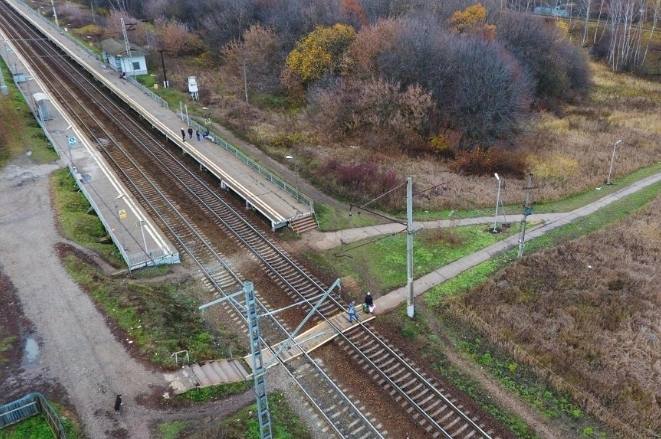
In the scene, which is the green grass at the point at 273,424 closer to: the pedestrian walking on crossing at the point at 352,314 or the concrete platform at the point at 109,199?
the pedestrian walking on crossing at the point at 352,314

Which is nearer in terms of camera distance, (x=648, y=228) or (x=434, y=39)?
(x=648, y=228)

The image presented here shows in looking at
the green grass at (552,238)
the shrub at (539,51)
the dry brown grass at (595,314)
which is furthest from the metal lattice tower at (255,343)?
the shrub at (539,51)

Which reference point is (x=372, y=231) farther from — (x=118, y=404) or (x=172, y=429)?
(x=118, y=404)

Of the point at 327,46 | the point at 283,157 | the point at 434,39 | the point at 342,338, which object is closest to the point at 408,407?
the point at 342,338

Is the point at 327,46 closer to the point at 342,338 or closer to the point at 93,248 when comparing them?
the point at 93,248

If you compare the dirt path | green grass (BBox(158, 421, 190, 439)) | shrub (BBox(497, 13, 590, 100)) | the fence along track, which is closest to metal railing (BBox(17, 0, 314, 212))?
the fence along track
